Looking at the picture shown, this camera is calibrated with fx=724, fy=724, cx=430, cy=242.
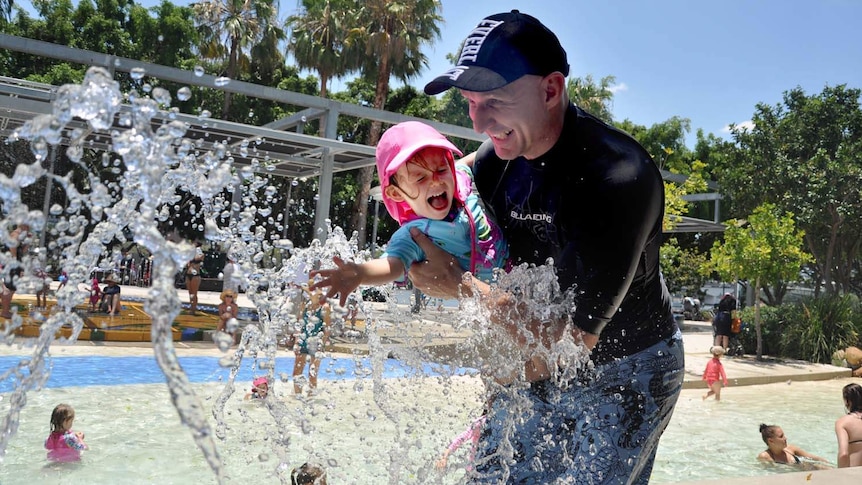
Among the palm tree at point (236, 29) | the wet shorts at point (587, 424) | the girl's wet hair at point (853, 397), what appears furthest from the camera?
the palm tree at point (236, 29)

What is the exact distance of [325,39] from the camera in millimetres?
24531

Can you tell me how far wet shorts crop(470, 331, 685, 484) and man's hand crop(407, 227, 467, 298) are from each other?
0.35 meters

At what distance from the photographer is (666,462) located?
21.1ft

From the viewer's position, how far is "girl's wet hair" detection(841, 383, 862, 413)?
226 inches

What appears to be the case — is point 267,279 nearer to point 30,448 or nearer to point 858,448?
point 30,448

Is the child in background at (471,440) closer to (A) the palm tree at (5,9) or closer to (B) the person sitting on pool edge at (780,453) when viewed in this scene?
(B) the person sitting on pool edge at (780,453)

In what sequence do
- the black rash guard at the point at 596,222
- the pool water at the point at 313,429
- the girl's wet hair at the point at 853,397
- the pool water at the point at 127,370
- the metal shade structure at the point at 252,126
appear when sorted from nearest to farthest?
the black rash guard at the point at 596,222, the pool water at the point at 313,429, the girl's wet hair at the point at 853,397, the pool water at the point at 127,370, the metal shade structure at the point at 252,126

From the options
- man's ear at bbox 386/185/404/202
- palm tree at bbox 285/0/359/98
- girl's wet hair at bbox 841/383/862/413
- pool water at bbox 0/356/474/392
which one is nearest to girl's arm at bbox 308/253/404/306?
man's ear at bbox 386/185/404/202

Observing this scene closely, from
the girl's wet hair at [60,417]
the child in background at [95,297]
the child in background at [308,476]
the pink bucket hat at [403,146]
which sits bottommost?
the girl's wet hair at [60,417]

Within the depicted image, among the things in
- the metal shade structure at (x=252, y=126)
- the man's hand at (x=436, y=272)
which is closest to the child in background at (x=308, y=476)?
the man's hand at (x=436, y=272)

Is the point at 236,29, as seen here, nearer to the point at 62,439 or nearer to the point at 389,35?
the point at 389,35

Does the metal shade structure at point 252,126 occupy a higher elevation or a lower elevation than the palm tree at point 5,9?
lower

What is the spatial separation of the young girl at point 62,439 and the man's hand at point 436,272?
414 cm

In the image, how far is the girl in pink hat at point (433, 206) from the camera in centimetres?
216
